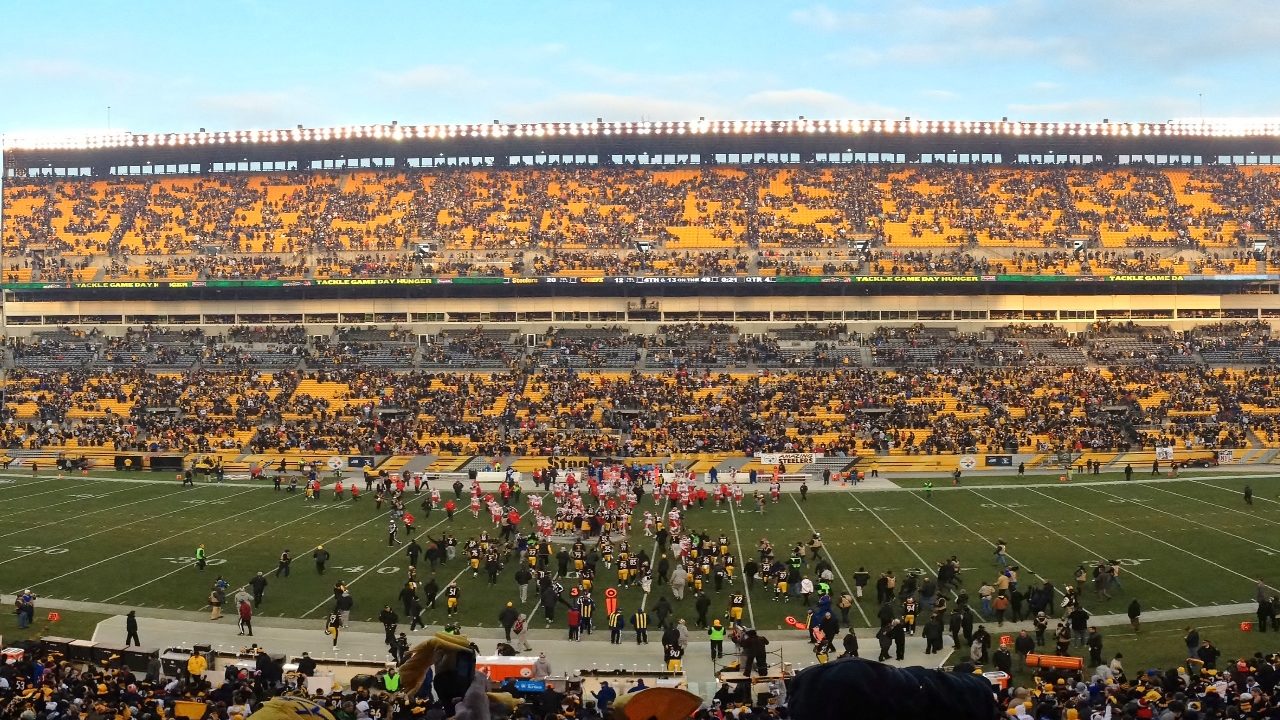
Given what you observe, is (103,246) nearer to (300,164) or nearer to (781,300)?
(300,164)

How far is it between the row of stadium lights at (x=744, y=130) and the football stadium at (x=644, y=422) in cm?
27

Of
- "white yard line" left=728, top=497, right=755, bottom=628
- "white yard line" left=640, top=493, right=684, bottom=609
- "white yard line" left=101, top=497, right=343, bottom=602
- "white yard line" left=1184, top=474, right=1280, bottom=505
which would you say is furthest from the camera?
"white yard line" left=1184, top=474, right=1280, bottom=505

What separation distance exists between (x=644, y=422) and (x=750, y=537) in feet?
77.2

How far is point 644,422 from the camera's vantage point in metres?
58.2

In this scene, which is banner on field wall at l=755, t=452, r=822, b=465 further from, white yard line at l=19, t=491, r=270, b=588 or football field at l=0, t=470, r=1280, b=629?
white yard line at l=19, t=491, r=270, b=588

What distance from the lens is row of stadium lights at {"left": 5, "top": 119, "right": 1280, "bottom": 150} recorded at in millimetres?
80000

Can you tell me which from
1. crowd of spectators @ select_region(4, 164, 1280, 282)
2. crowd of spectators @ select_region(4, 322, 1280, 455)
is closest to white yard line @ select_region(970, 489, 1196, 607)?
crowd of spectators @ select_region(4, 322, 1280, 455)

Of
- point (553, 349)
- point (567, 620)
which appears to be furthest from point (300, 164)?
point (567, 620)

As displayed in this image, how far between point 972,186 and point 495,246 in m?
35.4

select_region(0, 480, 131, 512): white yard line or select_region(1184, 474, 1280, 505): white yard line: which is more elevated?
select_region(1184, 474, 1280, 505): white yard line

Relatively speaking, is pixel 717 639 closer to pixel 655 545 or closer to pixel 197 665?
pixel 197 665

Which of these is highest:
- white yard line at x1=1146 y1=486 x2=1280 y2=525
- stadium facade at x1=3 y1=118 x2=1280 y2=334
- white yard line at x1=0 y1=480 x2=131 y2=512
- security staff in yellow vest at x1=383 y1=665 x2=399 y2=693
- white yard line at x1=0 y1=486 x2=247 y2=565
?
stadium facade at x1=3 y1=118 x2=1280 y2=334

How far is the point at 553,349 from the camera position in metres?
69.6

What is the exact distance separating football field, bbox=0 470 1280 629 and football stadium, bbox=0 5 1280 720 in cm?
25
